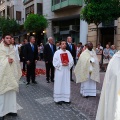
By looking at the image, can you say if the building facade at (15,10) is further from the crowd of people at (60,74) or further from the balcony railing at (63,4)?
the crowd of people at (60,74)

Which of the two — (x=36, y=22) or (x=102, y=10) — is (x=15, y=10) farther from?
(x=102, y=10)

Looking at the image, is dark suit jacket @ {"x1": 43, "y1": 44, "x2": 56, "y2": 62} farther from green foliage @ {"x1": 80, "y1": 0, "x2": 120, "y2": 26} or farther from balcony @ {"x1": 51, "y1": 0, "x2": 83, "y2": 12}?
balcony @ {"x1": 51, "y1": 0, "x2": 83, "y2": 12}

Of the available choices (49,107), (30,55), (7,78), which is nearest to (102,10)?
(30,55)

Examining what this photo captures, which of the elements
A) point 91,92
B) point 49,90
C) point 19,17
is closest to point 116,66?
point 91,92

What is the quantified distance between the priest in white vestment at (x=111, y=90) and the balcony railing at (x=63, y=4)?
24.1 metres

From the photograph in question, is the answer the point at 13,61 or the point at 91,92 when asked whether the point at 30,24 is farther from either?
the point at 13,61

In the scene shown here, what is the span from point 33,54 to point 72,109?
4507 mm

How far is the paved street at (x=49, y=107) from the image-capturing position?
6.23 meters

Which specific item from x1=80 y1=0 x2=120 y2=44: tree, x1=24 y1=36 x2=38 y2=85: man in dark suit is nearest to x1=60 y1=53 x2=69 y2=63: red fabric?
x1=24 y1=36 x2=38 y2=85: man in dark suit

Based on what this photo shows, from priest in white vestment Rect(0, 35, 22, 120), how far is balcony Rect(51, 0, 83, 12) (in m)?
21.2

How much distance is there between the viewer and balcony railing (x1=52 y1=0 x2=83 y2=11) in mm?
26453

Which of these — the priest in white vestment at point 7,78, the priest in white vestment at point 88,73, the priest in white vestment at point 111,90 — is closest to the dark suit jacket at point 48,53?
the priest in white vestment at point 88,73

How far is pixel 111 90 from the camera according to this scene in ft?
9.62

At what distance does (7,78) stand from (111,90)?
3395mm
